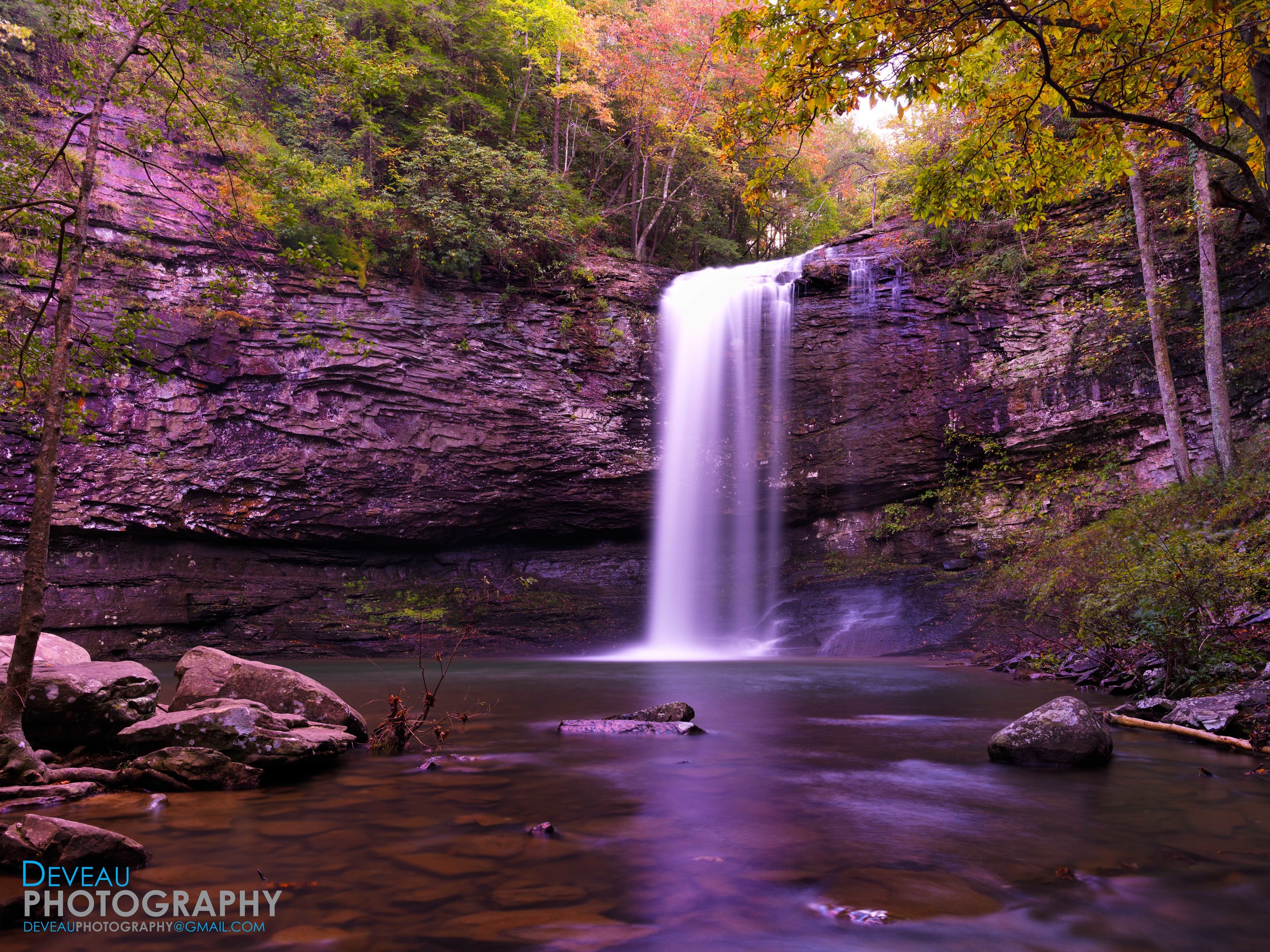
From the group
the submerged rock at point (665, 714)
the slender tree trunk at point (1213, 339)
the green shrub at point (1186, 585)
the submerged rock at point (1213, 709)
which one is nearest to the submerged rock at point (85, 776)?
the submerged rock at point (665, 714)

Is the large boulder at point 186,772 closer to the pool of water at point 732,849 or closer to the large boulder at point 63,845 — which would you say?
the pool of water at point 732,849

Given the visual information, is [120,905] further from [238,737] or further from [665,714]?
[665,714]

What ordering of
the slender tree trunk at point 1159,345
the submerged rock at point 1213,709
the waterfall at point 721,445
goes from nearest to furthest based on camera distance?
the submerged rock at point 1213,709, the slender tree trunk at point 1159,345, the waterfall at point 721,445

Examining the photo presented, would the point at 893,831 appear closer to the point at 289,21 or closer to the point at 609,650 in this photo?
the point at 289,21

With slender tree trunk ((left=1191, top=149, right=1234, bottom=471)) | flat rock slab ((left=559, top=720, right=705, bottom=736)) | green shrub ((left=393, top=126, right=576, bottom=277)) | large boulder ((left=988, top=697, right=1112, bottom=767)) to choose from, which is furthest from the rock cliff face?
large boulder ((left=988, top=697, right=1112, bottom=767))

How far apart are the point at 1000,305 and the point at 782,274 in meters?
5.94

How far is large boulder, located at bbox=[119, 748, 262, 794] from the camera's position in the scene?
4816 millimetres

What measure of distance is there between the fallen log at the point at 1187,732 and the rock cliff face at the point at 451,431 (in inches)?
453

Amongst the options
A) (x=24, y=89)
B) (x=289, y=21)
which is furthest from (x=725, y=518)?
(x=24, y=89)

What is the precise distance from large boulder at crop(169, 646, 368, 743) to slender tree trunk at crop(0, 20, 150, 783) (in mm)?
1587

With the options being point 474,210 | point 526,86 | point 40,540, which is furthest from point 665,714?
point 526,86

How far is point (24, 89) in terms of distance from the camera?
15930 millimetres

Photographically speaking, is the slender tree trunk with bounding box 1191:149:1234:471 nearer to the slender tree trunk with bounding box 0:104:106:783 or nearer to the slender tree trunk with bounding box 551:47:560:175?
the slender tree trunk with bounding box 551:47:560:175

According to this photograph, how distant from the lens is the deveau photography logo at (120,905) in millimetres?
2834
